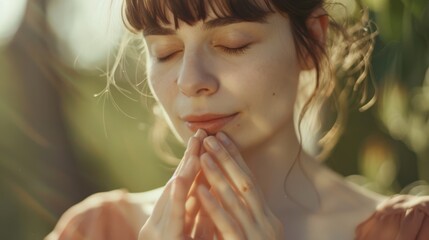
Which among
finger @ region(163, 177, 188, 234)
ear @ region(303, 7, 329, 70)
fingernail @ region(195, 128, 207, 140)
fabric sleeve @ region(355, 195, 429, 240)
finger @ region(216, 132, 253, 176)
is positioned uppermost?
ear @ region(303, 7, 329, 70)

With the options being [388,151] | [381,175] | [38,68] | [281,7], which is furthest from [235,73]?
[38,68]

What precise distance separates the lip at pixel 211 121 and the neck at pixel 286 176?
189 mm

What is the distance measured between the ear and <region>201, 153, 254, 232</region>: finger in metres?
0.34

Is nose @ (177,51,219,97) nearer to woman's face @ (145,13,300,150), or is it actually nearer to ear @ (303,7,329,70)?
woman's face @ (145,13,300,150)

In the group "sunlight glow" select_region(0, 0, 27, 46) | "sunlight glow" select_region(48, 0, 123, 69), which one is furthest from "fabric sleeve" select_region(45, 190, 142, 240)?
"sunlight glow" select_region(0, 0, 27, 46)

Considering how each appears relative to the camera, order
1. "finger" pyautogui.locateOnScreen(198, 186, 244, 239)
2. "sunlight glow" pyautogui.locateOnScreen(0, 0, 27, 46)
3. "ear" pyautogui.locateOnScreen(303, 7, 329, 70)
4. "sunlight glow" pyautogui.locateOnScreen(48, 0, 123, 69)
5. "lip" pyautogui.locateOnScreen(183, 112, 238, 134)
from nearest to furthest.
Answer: "finger" pyautogui.locateOnScreen(198, 186, 244, 239)
"lip" pyautogui.locateOnScreen(183, 112, 238, 134)
"ear" pyautogui.locateOnScreen(303, 7, 329, 70)
"sunlight glow" pyautogui.locateOnScreen(48, 0, 123, 69)
"sunlight glow" pyautogui.locateOnScreen(0, 0, 27, 46)

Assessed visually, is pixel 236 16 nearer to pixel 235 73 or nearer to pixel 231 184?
pixel 235 73

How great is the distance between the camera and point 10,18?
4.73m

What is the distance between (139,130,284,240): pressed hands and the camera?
1.74m

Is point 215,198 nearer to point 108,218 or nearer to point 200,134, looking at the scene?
point 200,134

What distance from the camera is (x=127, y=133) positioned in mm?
5582

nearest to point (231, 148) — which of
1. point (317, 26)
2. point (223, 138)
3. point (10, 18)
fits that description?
point (223, 138)

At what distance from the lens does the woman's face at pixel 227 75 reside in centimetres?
181

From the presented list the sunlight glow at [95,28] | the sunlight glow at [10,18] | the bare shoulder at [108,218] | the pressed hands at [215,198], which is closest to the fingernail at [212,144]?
the pressed hands at [215,198]
